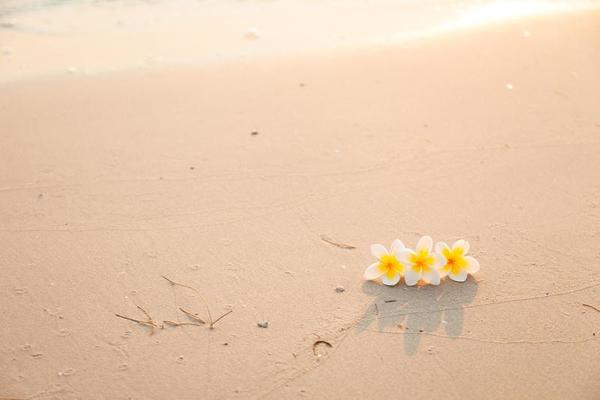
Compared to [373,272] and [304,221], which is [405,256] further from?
[304,221]

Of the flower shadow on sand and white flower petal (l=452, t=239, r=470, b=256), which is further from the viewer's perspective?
white flower petal (l=452, t=239, r=470, b=256)

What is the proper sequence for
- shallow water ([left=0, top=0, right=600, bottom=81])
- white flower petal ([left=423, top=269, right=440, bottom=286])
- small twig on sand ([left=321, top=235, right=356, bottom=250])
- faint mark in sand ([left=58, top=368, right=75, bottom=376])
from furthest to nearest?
shallow water ([left=0, top=0, right=600, bottom=81]) < small twig on sand ([left=321, top=235, right=356, bottom=250]) < white flower petal ([left=423, top=269, right=440, bottom=286]) < faint mark in sand ([left=58, top=368, right=75, bottom=376])

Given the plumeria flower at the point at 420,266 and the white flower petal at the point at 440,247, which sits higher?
the white flower petal at the point at 440,247

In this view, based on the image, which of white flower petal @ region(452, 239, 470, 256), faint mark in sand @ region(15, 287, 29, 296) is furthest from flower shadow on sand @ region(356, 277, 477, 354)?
faint mark in sand @ region(15, 287, 29, 296)

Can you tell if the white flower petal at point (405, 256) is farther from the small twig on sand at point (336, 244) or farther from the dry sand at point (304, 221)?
the small twig on sand at point (336, 244)

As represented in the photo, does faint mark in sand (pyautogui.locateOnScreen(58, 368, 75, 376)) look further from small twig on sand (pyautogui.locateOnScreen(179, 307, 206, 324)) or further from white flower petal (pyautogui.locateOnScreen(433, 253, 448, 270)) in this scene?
white flower petal (pyautogui.locateOnScreen(433, 253, 448, 270))

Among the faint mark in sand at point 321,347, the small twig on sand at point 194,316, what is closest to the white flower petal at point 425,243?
the faint mark in sand at point 321,347

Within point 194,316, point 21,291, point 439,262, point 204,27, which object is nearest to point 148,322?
point 194,316
